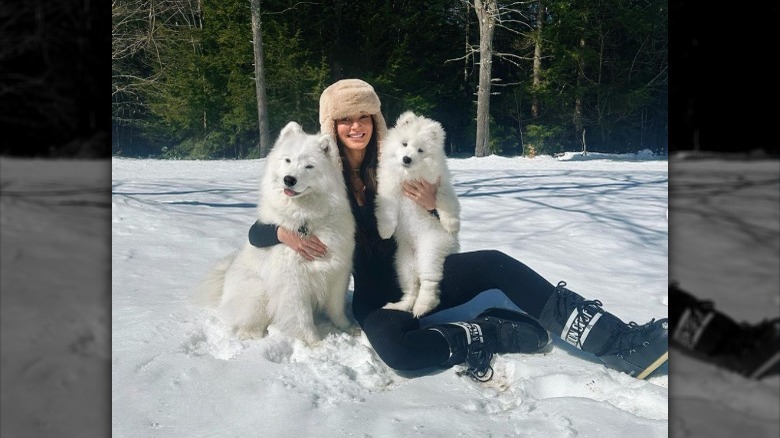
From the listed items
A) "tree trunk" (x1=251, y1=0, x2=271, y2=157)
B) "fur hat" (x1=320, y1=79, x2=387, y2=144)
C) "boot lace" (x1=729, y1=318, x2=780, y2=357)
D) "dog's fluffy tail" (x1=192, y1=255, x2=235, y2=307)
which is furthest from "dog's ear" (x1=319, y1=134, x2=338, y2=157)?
"boot lace" (x1=729, y1=318, x2=780, y2=357)

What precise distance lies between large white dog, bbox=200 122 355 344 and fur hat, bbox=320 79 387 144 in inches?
5.6

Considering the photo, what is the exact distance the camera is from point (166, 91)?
3402 mm

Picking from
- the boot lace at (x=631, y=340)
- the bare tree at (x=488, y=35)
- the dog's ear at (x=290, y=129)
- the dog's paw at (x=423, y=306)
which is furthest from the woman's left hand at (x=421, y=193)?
the bare tree at (x=488, y=35)

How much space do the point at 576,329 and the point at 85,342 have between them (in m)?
1.76

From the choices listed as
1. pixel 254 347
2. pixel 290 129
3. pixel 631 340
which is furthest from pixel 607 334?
pixel 290 129

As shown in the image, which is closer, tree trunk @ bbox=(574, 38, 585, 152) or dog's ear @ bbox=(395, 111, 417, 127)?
dog's ear @ bbox=(395, 111, 417, 127)

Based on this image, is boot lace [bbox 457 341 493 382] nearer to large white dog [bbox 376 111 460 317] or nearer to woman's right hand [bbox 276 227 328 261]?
large white dog [bbox 376 111 460 317]

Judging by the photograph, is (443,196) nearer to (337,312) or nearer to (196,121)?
(337,312)

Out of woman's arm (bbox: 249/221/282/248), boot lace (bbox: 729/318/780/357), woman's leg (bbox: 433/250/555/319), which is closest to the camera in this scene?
woman's leg (bbox: 433/250/555/319)

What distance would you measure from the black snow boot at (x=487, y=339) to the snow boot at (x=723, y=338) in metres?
0.45

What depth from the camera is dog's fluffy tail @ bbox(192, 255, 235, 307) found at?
2154mm

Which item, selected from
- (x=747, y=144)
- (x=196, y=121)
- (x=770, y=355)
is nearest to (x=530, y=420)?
(x=770, y=355)

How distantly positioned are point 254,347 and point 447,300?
709mm

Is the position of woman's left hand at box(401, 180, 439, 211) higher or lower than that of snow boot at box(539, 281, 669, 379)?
higher
